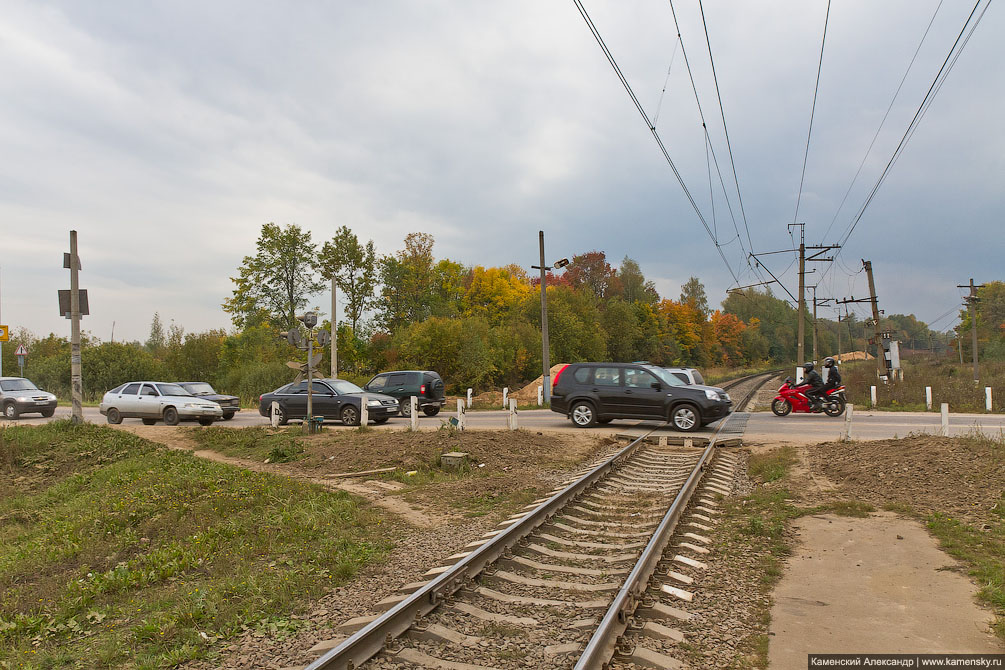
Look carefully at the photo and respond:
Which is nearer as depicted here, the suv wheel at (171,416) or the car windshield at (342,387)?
the car windshield at (342,387)

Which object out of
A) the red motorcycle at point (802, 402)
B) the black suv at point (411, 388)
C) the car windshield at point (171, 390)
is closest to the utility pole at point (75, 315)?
the car windshield at point (171, 390)

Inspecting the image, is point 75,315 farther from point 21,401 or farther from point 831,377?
point 831,377

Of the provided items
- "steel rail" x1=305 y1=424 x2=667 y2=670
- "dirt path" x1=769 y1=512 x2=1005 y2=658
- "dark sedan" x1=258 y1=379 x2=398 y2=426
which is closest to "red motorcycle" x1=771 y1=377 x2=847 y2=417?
"dark sedan" x1=258 y1=379 x2=398 y2=426

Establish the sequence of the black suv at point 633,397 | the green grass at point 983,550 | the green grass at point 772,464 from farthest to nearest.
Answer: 1. the black suv at point 633,397
2. the green grass at point 772,464
3. the green grass at point 983,550

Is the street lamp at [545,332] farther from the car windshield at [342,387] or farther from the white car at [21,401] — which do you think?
the white car at [21,401]

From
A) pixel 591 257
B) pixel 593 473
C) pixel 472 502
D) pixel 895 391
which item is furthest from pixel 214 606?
pixel 591 257

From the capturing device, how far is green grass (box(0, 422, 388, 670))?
15.8 ft

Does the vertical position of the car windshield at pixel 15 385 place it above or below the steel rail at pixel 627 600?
above

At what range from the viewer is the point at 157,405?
21844 mm

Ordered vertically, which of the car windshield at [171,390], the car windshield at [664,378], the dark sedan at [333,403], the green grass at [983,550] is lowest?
the green grass at [983,550]

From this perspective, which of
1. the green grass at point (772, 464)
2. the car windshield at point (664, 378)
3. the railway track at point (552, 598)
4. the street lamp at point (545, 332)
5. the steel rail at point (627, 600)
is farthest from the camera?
the street lamp at point (545, 332)

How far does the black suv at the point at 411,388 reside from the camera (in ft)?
74.7

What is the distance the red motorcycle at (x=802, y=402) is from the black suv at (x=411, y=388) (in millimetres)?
11359

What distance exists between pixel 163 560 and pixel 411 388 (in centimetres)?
1593
